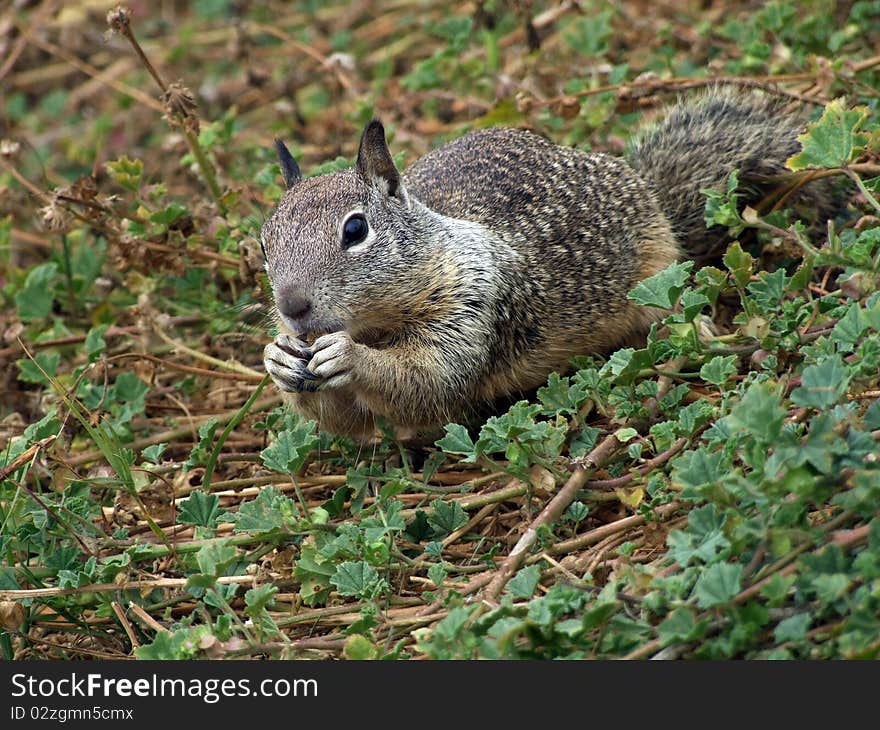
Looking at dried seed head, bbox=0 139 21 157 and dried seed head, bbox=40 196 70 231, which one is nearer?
dried seed head, bbox=40 196 70 231

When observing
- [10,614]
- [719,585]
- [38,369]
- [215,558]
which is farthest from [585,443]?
[38,369]

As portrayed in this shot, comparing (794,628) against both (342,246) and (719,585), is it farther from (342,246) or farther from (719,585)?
(342,246)

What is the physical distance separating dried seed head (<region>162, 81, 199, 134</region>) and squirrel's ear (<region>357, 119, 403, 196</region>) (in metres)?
1.19

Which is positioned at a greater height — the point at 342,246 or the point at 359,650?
the point at 342,246

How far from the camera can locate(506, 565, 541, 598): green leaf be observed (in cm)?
316

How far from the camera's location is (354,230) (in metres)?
3.90

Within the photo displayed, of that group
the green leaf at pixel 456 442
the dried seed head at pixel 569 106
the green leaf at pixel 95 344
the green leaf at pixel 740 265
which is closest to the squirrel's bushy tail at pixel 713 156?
the dried seed head at pixel 569 106

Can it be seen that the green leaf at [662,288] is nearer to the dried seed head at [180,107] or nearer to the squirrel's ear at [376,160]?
the squirrel's ear at [376,160]

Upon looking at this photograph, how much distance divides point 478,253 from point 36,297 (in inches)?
89.9

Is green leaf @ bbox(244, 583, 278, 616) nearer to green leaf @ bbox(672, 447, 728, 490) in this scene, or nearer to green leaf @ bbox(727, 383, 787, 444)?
green leaf @ bbox(672, 447, 728, 490)

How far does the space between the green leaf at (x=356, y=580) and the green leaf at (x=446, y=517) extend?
17.3 inches

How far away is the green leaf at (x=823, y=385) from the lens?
9.52 ft

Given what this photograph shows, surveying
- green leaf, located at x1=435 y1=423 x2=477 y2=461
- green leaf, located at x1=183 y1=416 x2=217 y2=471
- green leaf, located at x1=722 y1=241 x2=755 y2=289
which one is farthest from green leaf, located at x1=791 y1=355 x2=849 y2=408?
green leaf, located at x1=183 y1=416 x2=217 y2=471

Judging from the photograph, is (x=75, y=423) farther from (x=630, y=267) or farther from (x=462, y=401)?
Answer: (x=630, y=267)
